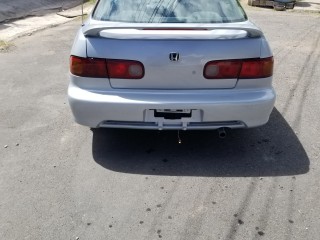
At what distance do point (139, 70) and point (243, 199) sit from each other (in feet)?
4.39

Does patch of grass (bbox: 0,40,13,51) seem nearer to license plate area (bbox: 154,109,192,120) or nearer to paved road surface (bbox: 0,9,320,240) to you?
paved road surface (bbox: 0,9,320,240)

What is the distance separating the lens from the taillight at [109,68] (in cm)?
319

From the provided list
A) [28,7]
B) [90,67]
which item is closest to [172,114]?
[90,67]

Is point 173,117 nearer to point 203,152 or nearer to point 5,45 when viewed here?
point 203,152

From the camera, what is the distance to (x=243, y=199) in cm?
304

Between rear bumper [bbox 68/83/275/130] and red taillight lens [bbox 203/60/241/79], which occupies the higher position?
red taillight lens [bbox 203/60/241/79]

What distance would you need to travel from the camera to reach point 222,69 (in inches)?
126

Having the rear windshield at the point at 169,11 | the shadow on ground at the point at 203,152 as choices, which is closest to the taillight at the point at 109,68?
the rear windshield at the point at 169,11

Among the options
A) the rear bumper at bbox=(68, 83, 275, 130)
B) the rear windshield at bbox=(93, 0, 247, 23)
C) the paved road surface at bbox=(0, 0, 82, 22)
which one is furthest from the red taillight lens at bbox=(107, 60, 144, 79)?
the paved road surface at bbox=(0, 0, 82, 22)

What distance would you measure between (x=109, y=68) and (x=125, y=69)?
14 centimetres

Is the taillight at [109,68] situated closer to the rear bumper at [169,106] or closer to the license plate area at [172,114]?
the rear bumper at [169,106]

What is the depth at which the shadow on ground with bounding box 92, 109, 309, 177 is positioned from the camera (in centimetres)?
344

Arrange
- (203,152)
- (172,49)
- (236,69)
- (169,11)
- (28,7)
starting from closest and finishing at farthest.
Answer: (172,49), (236,69), (169,11), (203,152), (28,7)

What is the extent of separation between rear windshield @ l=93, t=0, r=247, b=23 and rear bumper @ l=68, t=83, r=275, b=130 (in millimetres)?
725
